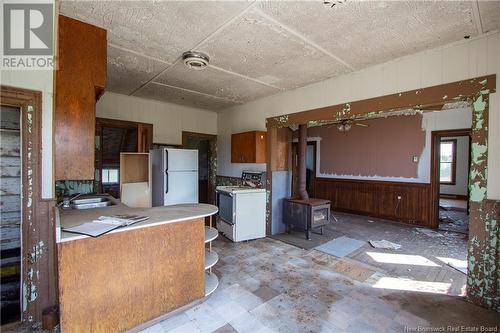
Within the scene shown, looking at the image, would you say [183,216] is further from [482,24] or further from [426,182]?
[426,182]

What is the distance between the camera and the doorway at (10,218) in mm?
2146

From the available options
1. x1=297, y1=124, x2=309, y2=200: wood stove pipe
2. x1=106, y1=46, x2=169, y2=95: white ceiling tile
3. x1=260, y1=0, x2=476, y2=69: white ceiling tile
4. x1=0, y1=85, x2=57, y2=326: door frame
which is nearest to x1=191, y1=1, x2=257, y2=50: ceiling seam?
x1=260, y1=0, x2=476, y2=69: white ceiling tile

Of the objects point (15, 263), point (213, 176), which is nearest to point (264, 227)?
point (213, 176)

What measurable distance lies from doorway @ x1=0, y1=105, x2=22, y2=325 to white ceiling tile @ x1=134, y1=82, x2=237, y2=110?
2004 mm

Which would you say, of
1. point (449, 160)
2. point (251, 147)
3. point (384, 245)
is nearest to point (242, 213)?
point (251, 147)

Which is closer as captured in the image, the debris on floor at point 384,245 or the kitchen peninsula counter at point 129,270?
the kitchen peninsula counter at point 129,270

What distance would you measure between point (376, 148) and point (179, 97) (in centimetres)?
477

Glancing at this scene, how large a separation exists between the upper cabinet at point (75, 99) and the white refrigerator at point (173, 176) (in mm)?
2391

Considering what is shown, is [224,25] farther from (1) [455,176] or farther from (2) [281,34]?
(1) [455,176]

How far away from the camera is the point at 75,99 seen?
1908mm

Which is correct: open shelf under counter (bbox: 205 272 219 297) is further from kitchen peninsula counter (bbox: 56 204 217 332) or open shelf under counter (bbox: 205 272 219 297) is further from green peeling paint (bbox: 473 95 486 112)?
green peeling paint (bbox: 473 95 486 112)

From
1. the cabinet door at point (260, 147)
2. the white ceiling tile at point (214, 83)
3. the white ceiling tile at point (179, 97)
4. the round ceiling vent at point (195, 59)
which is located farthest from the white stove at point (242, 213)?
the round ceiling vent at point (195, 59)

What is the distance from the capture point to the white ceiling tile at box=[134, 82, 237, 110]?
4.00m

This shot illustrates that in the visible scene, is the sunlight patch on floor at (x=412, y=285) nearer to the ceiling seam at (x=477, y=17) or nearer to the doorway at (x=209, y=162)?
the ceiling seam at (x=477, y=17)
